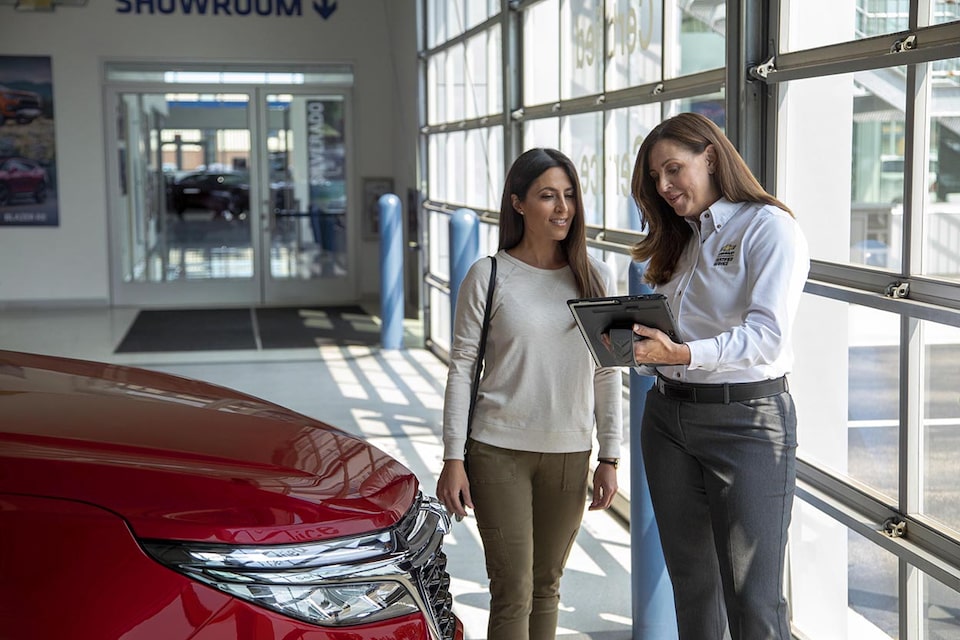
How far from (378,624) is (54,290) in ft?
42.5

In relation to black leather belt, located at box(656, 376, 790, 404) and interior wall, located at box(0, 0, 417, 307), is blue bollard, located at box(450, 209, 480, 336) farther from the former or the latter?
interior wall, located at box(0, 0, 417, 307)

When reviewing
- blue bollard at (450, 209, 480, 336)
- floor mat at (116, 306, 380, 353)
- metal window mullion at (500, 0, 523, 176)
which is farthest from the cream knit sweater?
floor mat at (116, 306, 380, 353)

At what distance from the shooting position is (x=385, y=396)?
26.9ft

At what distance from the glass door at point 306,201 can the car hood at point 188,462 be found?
1200cm

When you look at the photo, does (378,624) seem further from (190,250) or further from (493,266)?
(190,250)

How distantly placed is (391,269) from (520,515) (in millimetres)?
7465

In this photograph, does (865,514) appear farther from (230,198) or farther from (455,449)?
(230,198)

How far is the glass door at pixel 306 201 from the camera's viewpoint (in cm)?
1433

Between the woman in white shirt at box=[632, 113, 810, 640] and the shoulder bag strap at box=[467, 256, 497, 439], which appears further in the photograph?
the shoulder bag strap at box=[467, 256, 497, 439]

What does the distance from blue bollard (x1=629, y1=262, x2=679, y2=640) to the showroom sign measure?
11118 millimetres

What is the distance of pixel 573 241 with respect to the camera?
9.60 feet

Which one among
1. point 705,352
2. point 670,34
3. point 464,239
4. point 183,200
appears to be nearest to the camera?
point 705,352

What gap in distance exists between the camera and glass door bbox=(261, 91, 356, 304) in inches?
564

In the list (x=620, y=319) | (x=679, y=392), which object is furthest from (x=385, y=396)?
(x=620, y=319)
